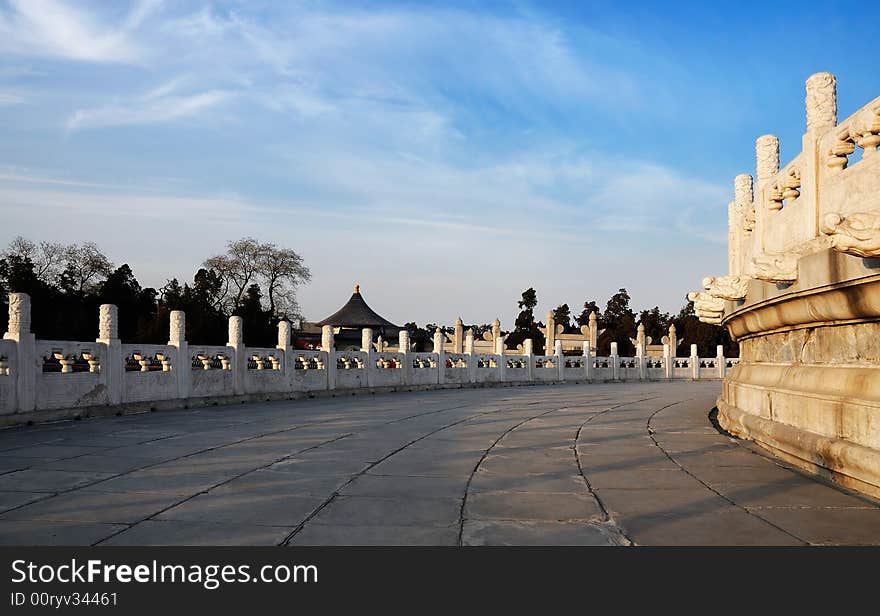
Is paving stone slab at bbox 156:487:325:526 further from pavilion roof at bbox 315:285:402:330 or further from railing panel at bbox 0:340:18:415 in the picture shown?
pavilion roof at bbox 315:285:402:330

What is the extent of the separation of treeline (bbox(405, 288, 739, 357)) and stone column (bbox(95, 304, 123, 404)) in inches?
1574

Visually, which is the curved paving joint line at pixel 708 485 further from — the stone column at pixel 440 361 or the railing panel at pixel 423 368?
the stone column at pixel 440 361

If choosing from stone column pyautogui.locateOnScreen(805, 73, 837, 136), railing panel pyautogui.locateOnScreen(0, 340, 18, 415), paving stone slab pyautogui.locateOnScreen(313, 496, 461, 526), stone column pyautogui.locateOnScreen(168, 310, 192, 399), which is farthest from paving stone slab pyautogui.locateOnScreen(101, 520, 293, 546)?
stone column pyautogui.locateOnScreen(168, 310, 192, 399)

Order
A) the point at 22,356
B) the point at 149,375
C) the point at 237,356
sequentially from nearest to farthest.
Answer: the point at 22,356 < the point at 149,375 < the point at 237,356

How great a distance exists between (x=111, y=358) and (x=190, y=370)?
213 cm

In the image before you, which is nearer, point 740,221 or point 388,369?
point 740,221

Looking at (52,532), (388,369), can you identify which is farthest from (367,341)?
(52,532)

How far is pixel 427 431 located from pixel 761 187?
16.4ft

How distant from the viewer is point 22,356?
9.88 meters

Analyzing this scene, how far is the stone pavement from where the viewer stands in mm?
4180

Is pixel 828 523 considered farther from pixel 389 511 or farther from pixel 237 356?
pixel 237 356

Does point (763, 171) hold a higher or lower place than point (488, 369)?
higher

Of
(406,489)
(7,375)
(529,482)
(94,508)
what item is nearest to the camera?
(94,508)

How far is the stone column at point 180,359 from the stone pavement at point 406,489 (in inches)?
129
